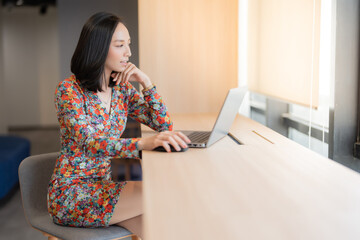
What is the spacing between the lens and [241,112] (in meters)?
3.33

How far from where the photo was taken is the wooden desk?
86 centimetres

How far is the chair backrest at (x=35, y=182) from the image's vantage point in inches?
71.1

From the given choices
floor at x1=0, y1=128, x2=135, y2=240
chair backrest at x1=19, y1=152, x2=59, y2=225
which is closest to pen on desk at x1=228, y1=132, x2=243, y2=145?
chair backrest at x1=19, y1=152, x2=59, y2=225

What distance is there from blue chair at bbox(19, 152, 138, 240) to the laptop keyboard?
451mm

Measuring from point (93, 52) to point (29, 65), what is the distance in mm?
7442

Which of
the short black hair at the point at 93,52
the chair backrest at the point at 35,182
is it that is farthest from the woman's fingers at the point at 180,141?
the chair backrest at the point at 35,182

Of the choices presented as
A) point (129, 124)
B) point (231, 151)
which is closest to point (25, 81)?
point (129, 124)

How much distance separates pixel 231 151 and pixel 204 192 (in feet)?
1.92

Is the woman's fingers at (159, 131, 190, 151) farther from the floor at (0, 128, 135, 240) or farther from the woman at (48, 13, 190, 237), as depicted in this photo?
the floor at (0, 128, 135, 240)

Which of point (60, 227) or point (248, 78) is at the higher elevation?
point (248, 78)

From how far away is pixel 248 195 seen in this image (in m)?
1.09

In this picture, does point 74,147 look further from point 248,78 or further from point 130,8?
point 130,8

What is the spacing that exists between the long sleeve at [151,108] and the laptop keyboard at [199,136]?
162mm

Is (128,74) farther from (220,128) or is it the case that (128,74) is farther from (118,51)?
(220,128)
